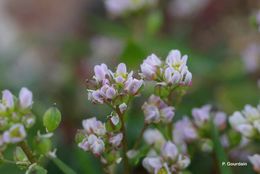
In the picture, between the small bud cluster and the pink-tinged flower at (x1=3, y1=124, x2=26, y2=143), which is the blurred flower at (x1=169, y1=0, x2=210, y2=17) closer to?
the small bud cluster

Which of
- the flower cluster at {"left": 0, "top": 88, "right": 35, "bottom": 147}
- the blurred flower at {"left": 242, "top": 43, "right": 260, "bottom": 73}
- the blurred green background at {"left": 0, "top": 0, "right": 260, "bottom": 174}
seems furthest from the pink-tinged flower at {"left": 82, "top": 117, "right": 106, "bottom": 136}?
the blurred flower at {"left": 242, "top": 43, "right": 260, "bottom": 73}

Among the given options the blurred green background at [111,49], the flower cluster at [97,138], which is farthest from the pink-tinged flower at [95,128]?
the blurred green background at [111,49]

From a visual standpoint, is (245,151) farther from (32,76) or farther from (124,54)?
(32,76)

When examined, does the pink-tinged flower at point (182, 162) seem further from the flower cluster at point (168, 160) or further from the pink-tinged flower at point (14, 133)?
the pink-tinged flower at point (14, 133)

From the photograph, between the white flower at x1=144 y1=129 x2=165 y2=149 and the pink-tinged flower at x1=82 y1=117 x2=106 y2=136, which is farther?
the white flower at x1=144 y1=129 x2=165 y2=149

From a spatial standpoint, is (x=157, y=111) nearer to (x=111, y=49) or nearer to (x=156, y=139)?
(x=156, y=139)

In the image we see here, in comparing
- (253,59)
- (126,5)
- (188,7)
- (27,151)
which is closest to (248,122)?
(27,151)
